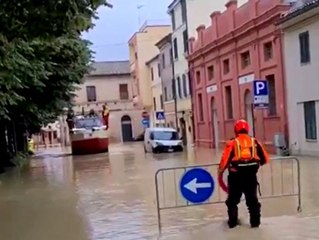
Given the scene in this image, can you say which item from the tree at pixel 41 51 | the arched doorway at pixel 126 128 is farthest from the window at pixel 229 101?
the arched doorway at pixel 126 128

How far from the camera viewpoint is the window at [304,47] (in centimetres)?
2950

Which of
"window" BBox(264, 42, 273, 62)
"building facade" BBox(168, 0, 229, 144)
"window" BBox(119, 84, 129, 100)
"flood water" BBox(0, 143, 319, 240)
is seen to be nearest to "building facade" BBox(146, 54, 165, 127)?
"building facade" BBox(168, 0, 229, 144)

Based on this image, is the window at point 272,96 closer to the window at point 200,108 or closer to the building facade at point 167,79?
the window at point 200,108

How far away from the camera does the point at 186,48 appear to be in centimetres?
5391

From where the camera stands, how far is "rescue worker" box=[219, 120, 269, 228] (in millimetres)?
10125

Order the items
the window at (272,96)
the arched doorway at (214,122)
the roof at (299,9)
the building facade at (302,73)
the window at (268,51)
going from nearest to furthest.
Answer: the roof at (299,9) < the building facade at (302,73) < the window at (272,96) < the window at (268,51) < the arched doorway at (214,122)

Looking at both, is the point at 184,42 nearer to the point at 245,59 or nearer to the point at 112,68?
the point at 245,59

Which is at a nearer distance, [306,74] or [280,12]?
[306,74]

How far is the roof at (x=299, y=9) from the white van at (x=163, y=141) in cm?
1578

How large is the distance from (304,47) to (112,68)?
65608mm

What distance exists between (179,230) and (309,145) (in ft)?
64.2

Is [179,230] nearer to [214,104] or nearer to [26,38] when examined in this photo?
[26,38]

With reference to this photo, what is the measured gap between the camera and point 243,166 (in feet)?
33.1

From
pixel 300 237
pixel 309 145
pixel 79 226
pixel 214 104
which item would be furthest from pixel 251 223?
pixel 214 104
